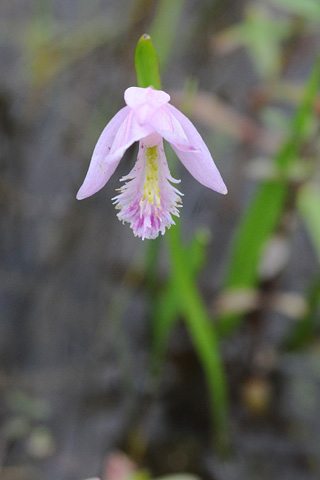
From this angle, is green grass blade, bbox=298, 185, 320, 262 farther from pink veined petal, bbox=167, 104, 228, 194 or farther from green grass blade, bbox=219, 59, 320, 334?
pink veined petal, bbox=167, 104, 228, 194

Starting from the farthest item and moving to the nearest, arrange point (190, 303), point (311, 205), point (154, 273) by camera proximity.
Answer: point (154, 273), point (311, 205), point (190, 303)

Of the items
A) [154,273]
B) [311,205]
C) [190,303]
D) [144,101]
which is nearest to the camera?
[144,101]

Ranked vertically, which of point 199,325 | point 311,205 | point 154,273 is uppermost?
point 311,205

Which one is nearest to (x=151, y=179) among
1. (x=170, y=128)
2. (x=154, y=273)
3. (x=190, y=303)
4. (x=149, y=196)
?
(x=149, y=196)

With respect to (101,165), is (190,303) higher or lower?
lower

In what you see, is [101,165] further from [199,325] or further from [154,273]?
[154,273]

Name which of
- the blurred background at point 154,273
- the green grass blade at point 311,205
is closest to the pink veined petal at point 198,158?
the blurred background at point 154,273

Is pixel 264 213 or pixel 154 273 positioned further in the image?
pixel 154 273
